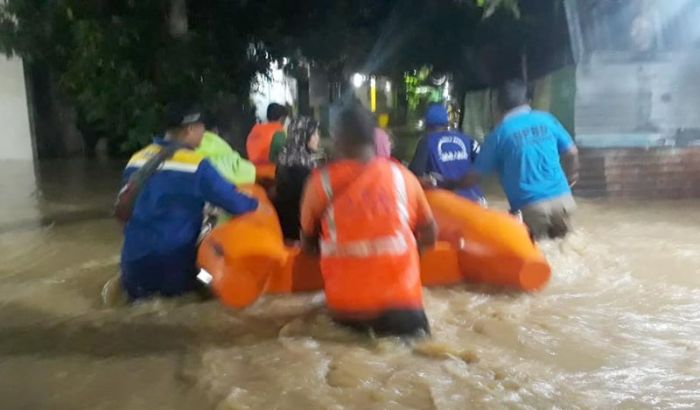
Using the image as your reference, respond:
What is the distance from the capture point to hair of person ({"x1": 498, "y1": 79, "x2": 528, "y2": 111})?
5621 millimetres

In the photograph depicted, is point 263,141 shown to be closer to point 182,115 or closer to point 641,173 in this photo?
point 182,115

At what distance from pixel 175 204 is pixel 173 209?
3 cm

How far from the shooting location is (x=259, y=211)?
17.0 ft

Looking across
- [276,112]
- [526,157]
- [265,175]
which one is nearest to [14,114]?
[276,112]

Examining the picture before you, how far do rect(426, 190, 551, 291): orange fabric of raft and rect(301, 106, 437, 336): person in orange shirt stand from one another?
116 centimetres

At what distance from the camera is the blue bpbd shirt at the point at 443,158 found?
20.6ft

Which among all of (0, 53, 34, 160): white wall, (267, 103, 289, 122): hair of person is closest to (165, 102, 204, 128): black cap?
(267, 103, 289, 122): hair of person

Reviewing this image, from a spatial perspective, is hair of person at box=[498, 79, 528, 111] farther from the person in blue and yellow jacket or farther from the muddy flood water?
the person in blue and yellow jacket

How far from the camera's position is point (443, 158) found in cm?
628

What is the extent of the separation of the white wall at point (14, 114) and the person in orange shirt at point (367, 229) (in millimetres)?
15220

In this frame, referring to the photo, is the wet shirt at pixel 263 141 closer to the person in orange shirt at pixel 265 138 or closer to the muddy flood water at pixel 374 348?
the person in orange shirt at pixel 265 138

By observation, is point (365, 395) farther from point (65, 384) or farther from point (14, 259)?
point (14, 259)

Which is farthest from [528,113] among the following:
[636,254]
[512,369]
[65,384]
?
[65,384]

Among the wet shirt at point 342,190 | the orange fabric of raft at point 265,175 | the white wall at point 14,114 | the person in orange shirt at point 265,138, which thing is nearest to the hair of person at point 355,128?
the wet shirt at point 342,190
